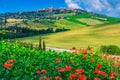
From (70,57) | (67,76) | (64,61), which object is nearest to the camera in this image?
(67,76)

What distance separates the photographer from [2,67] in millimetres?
16594

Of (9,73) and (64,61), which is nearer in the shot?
(9,73)

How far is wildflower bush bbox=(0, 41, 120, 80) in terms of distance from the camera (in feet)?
52.4

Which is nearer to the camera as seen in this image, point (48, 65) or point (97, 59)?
point (48, 65)

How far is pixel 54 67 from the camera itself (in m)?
18.2

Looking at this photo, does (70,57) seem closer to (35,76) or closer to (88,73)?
(88,73)

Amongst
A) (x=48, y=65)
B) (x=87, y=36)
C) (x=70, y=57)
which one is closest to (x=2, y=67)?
(x=48, y=65)

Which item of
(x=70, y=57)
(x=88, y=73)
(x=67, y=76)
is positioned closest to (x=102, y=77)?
(x=88, y=73)

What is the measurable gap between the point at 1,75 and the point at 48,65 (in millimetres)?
3506

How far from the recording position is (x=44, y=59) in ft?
66.1

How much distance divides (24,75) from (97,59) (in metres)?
8.06

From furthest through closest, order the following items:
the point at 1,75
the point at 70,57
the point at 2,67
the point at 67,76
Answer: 1. the point at 70,57
2. the point at 67,76
3. the point at 2,67
4. the point at 1,75

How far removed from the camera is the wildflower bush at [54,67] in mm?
15984

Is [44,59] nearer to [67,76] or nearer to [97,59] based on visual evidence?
[67,76]
